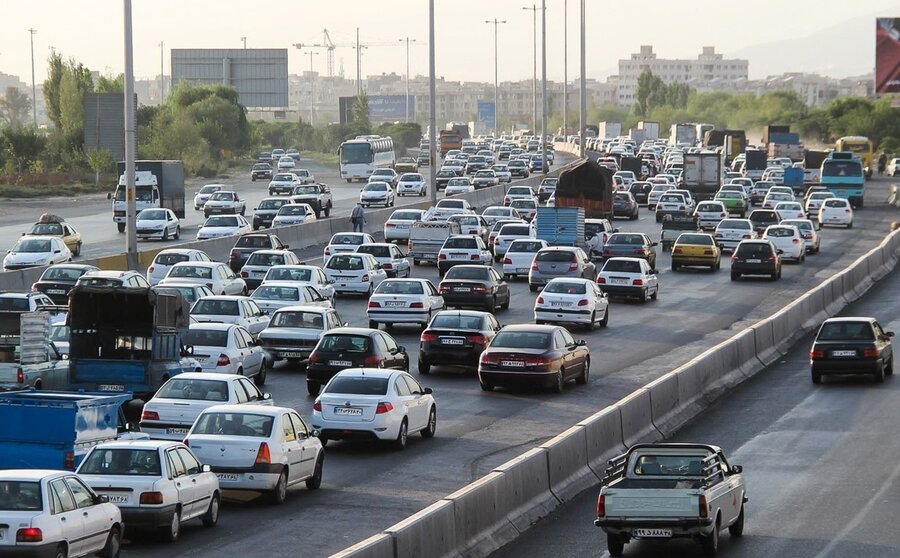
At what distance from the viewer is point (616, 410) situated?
2503 cm

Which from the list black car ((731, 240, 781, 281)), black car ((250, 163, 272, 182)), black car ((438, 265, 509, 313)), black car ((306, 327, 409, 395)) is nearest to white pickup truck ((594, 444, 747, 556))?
black car ((306, 327, 409, 395))

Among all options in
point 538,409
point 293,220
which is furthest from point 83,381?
point 293,220

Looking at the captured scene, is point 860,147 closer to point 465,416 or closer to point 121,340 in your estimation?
point 465,416

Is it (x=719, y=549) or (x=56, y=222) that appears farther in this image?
(x=56, y=222)

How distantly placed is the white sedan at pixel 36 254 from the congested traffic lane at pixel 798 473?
22132 mm

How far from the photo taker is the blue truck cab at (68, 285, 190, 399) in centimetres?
2697

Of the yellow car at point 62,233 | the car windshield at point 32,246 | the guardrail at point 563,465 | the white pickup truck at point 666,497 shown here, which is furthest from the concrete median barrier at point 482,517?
the yellow car at point 62,233

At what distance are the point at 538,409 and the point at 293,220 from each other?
37583mm

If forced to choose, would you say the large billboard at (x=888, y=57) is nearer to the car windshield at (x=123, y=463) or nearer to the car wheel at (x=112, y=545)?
the car windshield at (x=123, y=463)

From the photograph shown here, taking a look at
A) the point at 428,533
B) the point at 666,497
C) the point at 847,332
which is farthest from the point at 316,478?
the point at 847,332

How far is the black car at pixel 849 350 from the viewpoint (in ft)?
110

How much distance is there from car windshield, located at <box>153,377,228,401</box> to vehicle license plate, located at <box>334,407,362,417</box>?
186cm

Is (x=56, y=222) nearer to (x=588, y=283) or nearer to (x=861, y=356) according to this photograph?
(x=588, y=283)

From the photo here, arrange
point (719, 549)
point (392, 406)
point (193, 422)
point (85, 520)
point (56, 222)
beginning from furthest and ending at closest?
point (56, 222) → point (392, 406) → point (193, 422) → point (719, 549) → point (85, 520)
